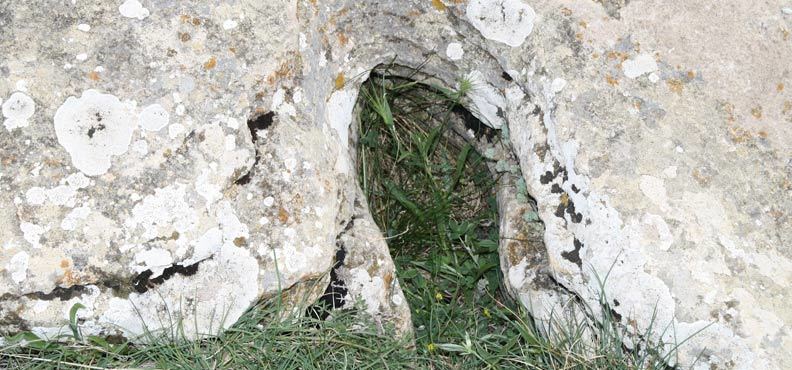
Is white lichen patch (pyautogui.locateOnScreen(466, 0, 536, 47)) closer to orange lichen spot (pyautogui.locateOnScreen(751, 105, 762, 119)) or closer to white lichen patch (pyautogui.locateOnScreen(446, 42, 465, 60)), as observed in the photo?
white lichen patch (pyautogui.locateOnScreen(446, 42, 465, 60))

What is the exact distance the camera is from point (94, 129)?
254 cm

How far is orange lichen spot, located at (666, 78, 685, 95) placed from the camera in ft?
8.94

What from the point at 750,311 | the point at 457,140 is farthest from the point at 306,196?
the point at 750,311

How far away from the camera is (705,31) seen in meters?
2.78

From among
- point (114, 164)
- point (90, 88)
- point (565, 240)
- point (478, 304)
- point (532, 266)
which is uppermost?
point (90, 88)

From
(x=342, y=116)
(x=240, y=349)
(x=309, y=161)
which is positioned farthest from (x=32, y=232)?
(x=342, y=116)

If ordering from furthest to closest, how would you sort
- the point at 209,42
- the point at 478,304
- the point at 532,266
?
the point at 478,304 → the point at 532,266 → the point at 209,42

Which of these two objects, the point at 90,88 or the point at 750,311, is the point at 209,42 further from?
the point at 750,311

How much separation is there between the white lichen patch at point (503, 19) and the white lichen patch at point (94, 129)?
113 cm

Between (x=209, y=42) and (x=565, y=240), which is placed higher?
(x=209, y=42)

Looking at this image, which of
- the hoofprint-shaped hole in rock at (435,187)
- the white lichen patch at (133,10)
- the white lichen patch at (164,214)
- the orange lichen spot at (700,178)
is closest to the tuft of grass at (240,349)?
the white lichen patch at (164,214)

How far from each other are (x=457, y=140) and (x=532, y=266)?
26.3 inches

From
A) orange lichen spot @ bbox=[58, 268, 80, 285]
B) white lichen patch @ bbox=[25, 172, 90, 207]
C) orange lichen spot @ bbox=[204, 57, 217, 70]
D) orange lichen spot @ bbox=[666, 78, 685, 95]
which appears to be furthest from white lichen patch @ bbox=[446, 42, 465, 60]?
orange lichen spot @ bbox=[58, 268, 80, 285]

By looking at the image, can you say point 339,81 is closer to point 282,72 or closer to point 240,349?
point 282,72
